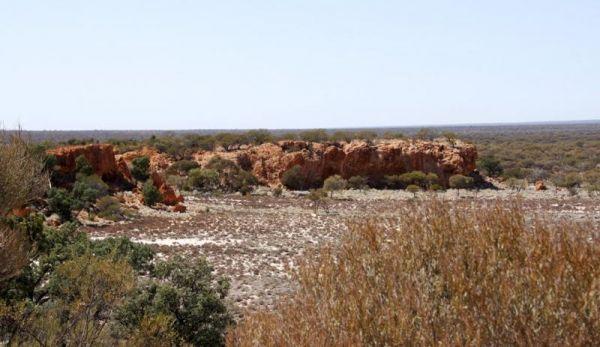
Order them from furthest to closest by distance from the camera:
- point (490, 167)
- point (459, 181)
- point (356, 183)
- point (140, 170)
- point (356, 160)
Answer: point (490, 167) < point (356, 160) < point (356, 183) < point (459, 181) < point (140, 170)

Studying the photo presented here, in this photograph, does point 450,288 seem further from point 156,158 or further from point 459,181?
point 156,158

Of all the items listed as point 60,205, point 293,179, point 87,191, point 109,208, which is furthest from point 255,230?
point 293,179

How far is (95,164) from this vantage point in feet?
127

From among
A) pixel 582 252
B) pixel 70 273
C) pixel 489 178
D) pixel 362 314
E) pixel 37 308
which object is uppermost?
pixel 582 252

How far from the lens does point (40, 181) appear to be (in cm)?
1090

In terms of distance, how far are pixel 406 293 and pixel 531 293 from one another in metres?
1.17

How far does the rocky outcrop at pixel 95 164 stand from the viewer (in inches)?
1435

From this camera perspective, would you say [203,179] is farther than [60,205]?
Yes

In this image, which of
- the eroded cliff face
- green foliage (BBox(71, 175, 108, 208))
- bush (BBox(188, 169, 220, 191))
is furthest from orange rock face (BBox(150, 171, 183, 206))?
the eroded cliff face

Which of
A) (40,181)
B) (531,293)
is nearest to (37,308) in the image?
(40,181)

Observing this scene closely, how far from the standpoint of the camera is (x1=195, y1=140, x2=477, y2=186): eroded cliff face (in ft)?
183

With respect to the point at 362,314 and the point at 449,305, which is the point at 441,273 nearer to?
the point at 449,305

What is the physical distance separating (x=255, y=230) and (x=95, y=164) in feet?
51.2

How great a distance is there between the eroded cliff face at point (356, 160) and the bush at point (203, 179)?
18.3 feet
